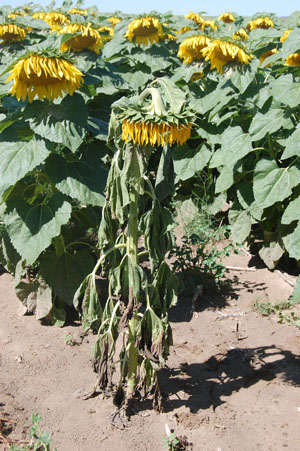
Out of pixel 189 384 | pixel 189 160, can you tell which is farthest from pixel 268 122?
pixel 189 384

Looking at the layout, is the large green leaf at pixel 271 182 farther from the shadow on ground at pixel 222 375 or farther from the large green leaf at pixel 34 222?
the large green leaf at pixel 34 222

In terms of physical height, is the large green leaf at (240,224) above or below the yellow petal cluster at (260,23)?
below

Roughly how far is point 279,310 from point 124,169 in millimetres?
2129

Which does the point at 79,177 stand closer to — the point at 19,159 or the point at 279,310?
the point at 19,159

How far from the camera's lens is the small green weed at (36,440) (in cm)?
256

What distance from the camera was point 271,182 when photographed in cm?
427

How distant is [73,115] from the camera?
3.30 meters

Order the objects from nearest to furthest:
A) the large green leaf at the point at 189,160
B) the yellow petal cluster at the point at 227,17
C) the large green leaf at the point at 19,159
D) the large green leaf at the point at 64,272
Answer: the large green leaf at the point at 19,159 < the large green leaf at the point at 64,272 < the large green leaf at the point at 189,160 < the yellow petal cluster at the point at 227,17

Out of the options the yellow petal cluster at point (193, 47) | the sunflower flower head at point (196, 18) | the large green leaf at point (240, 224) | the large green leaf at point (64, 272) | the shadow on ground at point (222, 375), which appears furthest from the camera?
the sunflower flower head at point (196, 18)

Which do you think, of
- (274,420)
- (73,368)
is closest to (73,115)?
(73,368)

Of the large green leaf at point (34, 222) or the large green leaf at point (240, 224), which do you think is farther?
the large green leaf at point (240, 224)

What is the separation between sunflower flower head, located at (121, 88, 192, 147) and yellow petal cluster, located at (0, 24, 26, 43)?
10.5 feet

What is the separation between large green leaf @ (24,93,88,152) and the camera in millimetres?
3203

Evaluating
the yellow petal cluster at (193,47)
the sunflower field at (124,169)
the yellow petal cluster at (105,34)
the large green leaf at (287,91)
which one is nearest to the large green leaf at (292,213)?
the sunflower field at (124,169)
